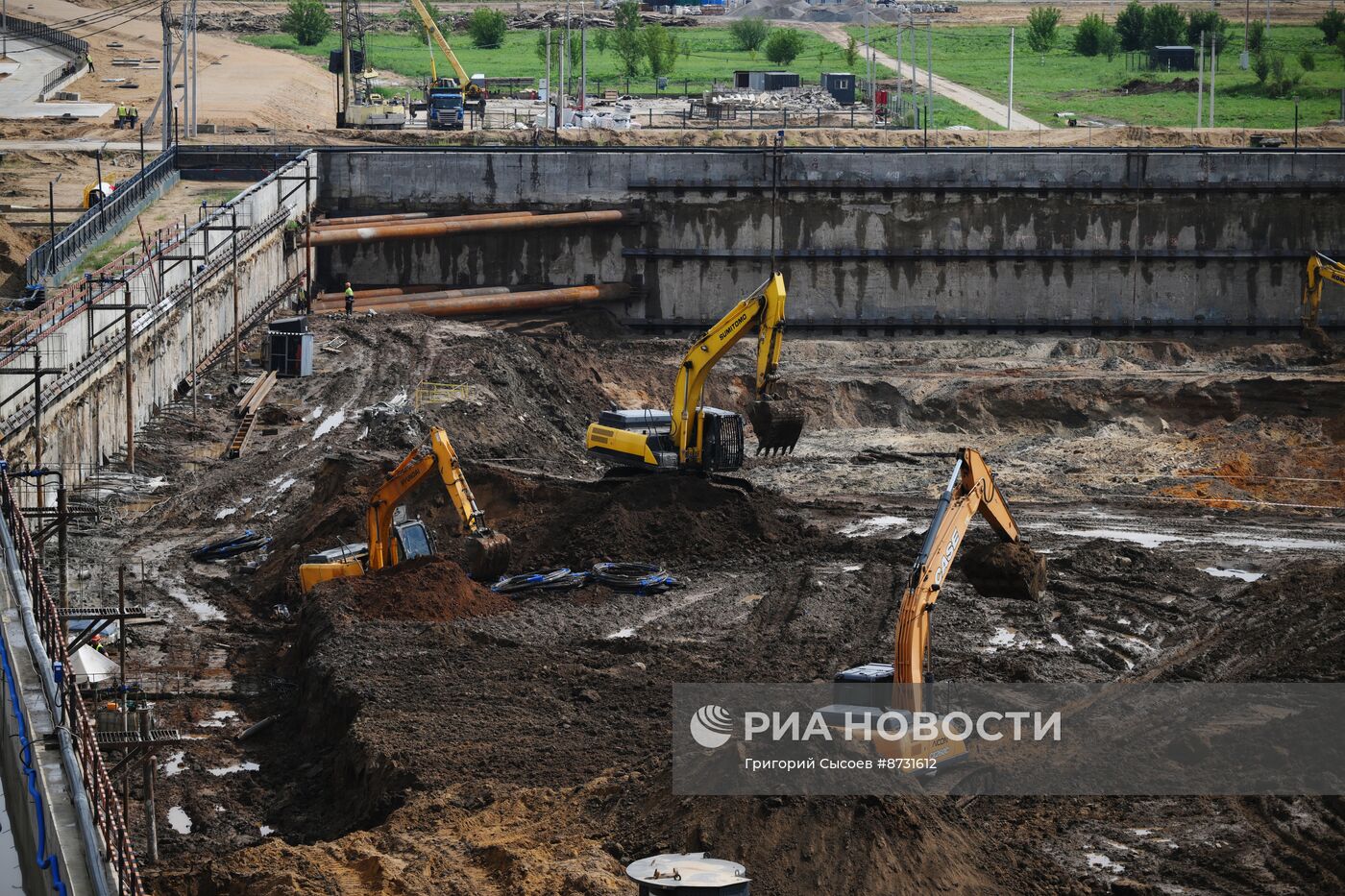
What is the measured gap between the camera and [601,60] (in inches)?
4624

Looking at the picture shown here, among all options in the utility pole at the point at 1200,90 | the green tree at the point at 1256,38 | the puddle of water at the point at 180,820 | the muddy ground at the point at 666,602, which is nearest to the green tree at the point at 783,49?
the utility pole at the point at 1200,90

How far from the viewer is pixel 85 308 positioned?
126ft

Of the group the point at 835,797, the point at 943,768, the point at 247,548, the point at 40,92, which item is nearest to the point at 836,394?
the point at 247,548

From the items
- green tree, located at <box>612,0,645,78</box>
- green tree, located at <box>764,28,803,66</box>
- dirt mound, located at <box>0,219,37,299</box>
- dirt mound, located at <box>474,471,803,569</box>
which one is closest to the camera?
dirt mound, located at <box>474,471,803,569</box>

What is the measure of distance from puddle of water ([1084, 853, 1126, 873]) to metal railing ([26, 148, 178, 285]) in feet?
115

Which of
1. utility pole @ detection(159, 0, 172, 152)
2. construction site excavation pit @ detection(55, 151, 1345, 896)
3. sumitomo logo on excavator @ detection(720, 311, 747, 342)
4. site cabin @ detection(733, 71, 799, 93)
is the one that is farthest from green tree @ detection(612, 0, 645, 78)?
sumitomo logo on excavator @ detection(720, 311, 747, 342)

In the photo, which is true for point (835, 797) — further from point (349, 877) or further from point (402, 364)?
point (402, 364)

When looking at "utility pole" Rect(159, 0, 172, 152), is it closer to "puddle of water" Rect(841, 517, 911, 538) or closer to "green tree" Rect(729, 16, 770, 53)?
"puddle of water" Rect(841, 517, 911, 538)

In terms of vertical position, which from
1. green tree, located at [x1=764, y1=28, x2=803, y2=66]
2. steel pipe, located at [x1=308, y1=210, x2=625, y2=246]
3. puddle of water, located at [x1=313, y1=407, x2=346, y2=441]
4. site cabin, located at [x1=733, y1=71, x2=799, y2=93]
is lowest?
puddle of water, located at [x1=313, y1=407, x2=346, y2=441]

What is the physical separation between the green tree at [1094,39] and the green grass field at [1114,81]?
533 millimetres

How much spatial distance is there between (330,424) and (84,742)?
24499 mm

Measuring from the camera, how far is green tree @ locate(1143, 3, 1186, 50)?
110500mm

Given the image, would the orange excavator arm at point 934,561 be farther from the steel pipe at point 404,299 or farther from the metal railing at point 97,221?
the steel pipe at point 404,299

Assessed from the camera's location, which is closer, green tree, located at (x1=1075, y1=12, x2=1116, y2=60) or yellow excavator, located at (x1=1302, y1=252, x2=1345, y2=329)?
yellow excavator, located at (x1=1302, y1=252, x2=1345, y2=329)
